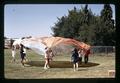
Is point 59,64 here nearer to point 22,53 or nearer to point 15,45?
point 22,53

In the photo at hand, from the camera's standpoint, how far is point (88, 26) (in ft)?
23.7

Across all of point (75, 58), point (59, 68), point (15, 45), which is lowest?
point (59, 68)

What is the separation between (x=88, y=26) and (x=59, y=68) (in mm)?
782

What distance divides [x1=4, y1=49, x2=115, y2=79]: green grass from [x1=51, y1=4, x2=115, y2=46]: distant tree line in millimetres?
277

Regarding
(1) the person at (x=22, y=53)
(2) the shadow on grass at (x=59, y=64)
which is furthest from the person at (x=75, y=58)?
(1) the person at (x=22, y=53)

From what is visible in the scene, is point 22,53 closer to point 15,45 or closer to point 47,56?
point 15,45

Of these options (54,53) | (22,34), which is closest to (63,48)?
(54,53)

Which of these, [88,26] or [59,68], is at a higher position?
[88,26]

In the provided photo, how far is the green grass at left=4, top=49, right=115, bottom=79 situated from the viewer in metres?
7.12

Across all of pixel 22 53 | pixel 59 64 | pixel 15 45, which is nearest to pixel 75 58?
pixel 59 64

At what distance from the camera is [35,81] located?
7.09 metres

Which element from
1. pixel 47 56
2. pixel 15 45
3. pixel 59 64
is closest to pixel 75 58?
pixel 59 64

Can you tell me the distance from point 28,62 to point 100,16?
1.30 meters

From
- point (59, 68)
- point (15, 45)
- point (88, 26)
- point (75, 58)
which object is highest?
point (88, 26)
